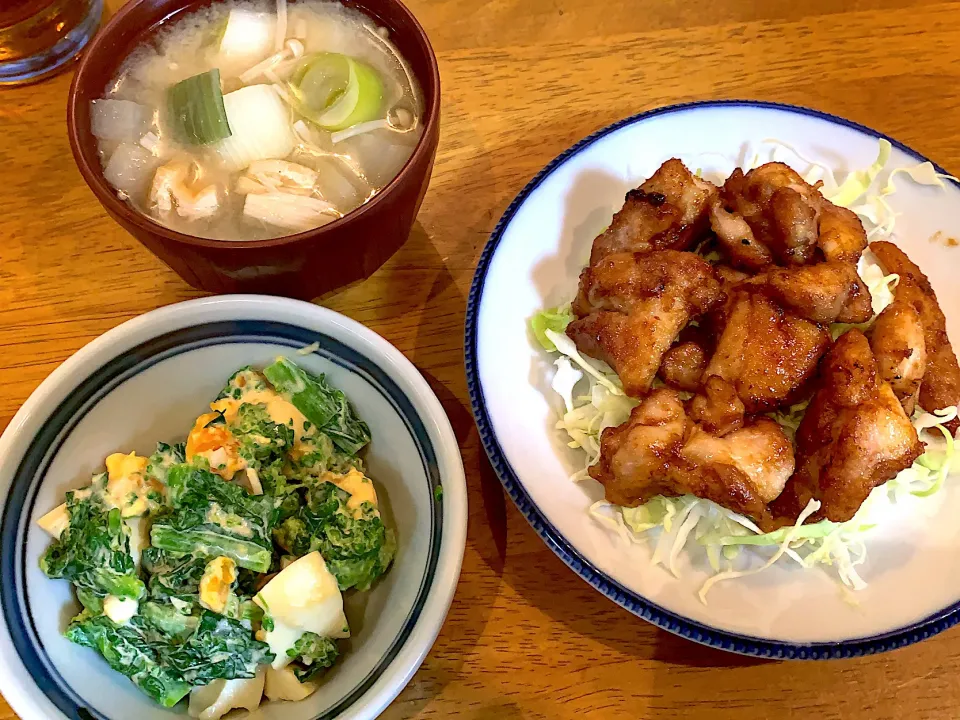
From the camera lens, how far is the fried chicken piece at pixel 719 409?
132 centimetres

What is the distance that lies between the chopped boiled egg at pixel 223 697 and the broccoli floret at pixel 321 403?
0.36 metres

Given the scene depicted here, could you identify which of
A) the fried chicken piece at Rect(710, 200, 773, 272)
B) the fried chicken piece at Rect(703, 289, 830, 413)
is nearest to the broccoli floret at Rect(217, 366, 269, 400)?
the fried chicken piece at Rect(703, 289, 830, 413)

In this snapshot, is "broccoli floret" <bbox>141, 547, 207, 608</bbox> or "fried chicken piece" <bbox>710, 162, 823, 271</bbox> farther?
"fried chicken piece" <bbox>710, 162, 823, 271</bbox>

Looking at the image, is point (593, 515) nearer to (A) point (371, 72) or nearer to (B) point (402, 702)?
(B) point (402, 702)

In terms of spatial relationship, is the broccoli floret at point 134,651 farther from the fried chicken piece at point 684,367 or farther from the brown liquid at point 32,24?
the brown liquid at point 32,24

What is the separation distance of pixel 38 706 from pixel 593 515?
838 mm

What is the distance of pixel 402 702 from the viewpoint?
1.28m

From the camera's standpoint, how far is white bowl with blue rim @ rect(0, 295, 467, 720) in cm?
107

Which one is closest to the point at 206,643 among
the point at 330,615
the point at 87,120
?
the point at 330,615

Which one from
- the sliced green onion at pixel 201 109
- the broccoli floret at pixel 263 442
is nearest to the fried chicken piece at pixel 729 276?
the broccoli floret at pixel 263 442

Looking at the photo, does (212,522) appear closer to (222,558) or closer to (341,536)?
(222,558)

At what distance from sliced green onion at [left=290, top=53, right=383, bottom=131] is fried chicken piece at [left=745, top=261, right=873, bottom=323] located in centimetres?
76

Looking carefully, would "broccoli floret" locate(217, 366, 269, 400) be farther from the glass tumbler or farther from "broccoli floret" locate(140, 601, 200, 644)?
the glass tumbler

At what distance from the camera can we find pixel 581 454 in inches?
56.1
